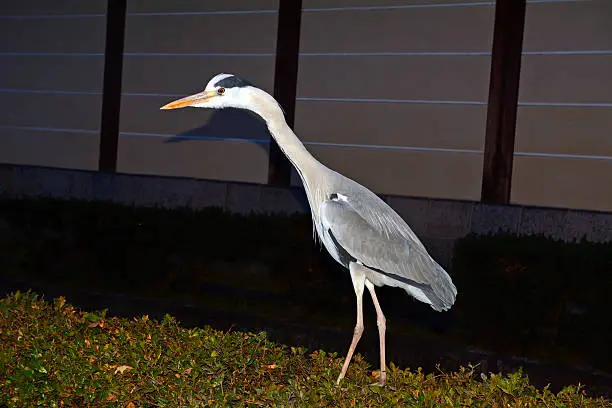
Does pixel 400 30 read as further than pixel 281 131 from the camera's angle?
Yes

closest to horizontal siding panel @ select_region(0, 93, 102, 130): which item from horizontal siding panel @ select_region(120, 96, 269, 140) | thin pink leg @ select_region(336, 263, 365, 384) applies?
horizontal siding panel @ select_region(120, 96, 269, 140)

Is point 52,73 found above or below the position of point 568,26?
below

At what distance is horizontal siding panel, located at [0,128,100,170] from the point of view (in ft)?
A: 31.8

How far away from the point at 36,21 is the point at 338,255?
6370mm

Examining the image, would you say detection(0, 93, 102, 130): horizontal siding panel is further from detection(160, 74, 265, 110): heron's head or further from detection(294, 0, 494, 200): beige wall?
detection(160, 74, 265, 110): heron's head

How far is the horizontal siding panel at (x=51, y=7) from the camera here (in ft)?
31.7

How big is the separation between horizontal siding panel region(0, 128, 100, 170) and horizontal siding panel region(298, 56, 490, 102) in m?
2.45

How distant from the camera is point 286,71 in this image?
8508 mm

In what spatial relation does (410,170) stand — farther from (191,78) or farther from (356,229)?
(356,229)

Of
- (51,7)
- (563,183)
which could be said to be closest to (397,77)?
(563,183)

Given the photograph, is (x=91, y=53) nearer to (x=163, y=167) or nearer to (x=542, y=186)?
(x=163, y=167)

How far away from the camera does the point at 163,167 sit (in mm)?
9367

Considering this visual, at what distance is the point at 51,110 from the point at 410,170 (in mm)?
4083

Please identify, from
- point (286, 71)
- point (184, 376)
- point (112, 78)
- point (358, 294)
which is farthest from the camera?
point (112, 78)
